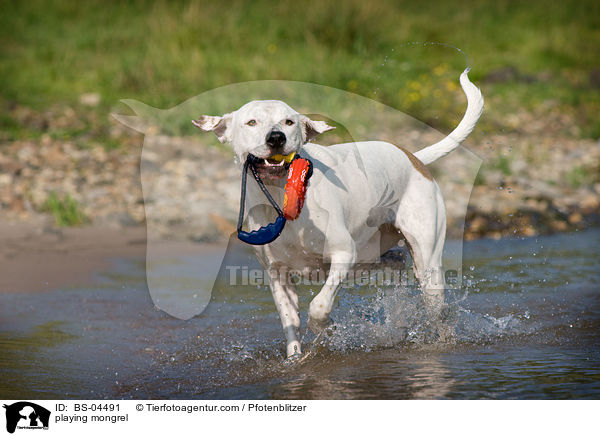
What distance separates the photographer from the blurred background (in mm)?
9195

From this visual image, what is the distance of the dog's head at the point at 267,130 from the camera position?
13.2 ft

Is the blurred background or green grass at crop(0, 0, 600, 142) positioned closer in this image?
the blurred background

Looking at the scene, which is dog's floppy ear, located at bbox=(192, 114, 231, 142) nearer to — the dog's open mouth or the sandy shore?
the dog's open mouth

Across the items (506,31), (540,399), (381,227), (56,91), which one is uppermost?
(506,31)

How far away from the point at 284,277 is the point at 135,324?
166cm

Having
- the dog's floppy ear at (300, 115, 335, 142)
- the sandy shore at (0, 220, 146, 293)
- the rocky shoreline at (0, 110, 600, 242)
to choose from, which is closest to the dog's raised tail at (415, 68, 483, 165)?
the dog's floppy ear at (300, 115, 335, 142)

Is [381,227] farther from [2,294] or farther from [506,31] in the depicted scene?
[506,31]

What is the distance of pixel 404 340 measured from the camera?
16.8 feet

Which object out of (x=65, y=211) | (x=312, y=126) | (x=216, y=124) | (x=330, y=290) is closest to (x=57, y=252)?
(x=65, y=211)

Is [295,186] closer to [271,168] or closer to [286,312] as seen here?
[271,168]

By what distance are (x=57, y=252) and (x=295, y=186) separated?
4138 millimetres

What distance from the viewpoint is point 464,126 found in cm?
534

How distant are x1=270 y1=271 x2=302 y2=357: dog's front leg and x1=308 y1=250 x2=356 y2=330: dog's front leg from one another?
176 mm

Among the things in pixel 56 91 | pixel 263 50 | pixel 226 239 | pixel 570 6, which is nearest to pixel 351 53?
pixel 263 50
